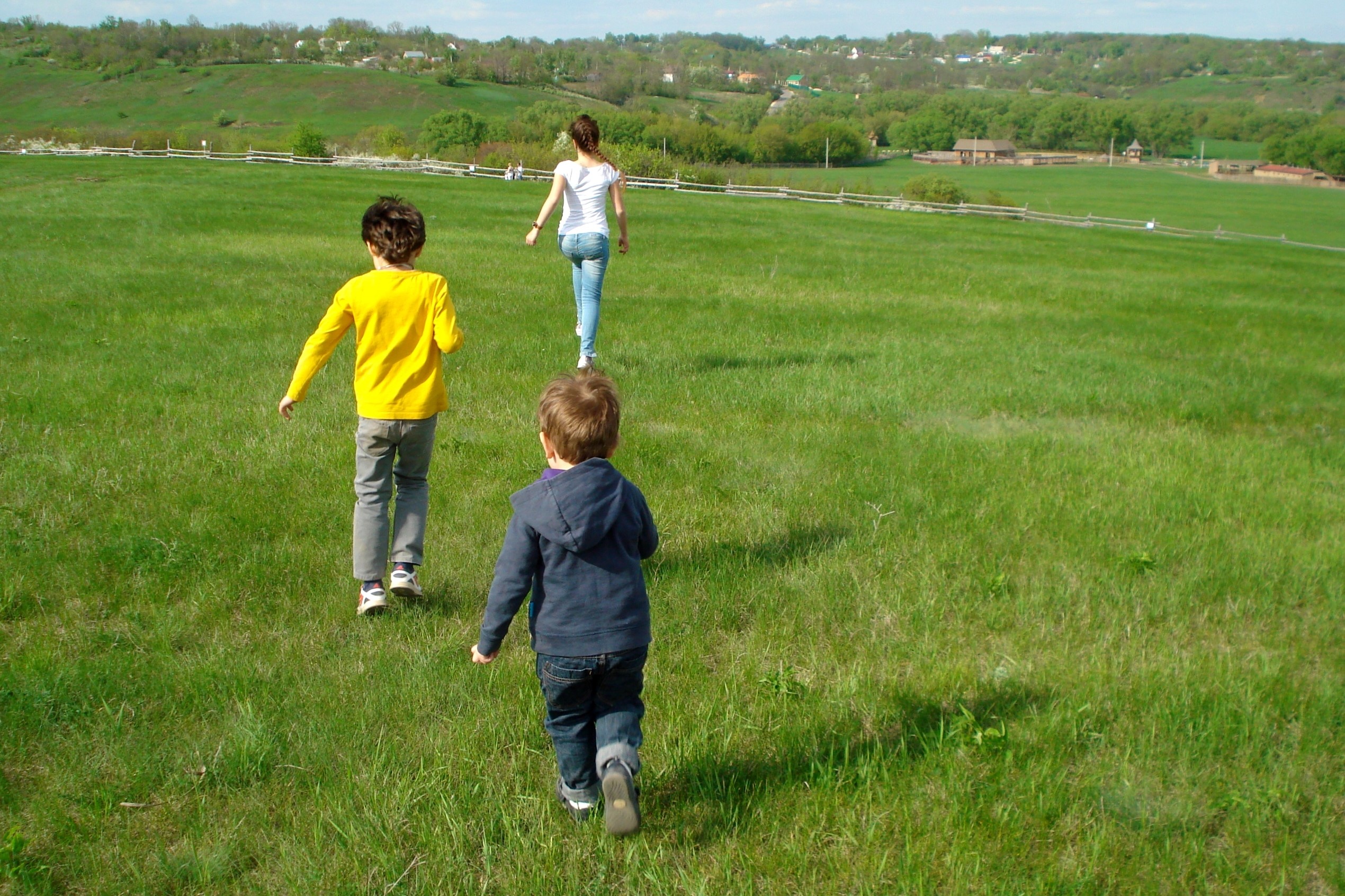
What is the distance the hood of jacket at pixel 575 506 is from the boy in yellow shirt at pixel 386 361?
1935mm

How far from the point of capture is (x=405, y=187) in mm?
40000

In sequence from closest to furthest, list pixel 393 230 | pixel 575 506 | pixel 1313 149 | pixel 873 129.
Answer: pixel 575 506
pixel 393 230
pixel 1313 149
pixel 873 129

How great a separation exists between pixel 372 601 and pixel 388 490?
1.88 feet

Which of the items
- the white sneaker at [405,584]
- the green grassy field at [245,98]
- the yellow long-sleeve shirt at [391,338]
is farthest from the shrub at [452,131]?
the white sneaker at [405,584]

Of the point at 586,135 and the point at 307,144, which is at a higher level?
the point at 307,144

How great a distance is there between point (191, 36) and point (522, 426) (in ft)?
609

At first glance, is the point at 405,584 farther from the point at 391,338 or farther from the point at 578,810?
the point at 578,810

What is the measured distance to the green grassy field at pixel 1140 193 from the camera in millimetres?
71562

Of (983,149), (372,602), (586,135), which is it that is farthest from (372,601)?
(983,149)

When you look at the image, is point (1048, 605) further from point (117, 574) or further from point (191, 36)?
point (191, 36)

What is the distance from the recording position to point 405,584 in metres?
4.98

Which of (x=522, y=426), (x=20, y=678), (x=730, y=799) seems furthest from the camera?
(x=522, y=426)

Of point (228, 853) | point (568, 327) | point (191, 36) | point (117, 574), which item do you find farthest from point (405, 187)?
point (191, 36)

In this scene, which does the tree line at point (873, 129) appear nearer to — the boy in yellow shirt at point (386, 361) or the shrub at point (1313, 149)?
the shrub at point (1313, 149)
